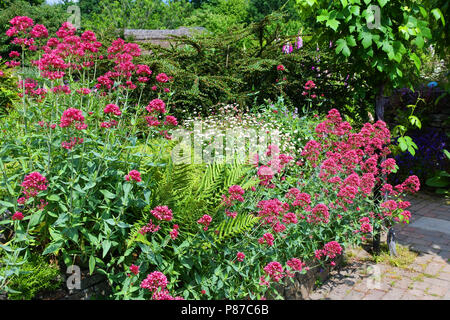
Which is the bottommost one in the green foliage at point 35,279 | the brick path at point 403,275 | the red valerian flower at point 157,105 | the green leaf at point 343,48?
the brick path at point 403,275

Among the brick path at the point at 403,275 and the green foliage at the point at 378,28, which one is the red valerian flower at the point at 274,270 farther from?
the green foliage at the point at 378,28

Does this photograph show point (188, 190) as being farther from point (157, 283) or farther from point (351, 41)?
point (351, 41)

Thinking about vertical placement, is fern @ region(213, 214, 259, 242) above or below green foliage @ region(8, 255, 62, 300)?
above

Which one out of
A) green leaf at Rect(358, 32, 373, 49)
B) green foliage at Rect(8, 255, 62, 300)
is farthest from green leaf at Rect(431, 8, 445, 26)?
green foliage at Rect(8, 255, 62, 300)

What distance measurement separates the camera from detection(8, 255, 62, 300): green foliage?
211 cm

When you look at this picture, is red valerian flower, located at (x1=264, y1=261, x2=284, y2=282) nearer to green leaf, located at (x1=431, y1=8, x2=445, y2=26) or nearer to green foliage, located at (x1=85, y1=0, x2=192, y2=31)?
green leaf, located at (x1=431, y1=8, x2=445, y2=26)

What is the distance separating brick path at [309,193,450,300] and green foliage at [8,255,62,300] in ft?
6.64

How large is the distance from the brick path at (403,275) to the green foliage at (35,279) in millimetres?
2024

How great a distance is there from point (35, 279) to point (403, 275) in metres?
3.14

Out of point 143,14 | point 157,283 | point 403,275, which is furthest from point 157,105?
point 143,14

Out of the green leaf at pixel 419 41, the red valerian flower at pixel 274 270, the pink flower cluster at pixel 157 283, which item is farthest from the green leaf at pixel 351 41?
the pink flower cluster at pixel 157 283

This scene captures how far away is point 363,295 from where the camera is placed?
3279 millimetres

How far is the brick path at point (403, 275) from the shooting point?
10.8 feet

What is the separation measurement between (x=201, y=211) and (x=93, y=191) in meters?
0.66
